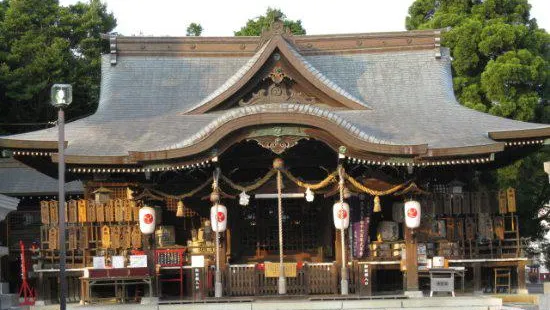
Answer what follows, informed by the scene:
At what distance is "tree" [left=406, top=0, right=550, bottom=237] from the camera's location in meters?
33.0

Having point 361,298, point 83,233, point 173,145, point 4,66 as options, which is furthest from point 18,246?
point 361,298

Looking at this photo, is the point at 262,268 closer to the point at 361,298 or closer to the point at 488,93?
the point at 361,298

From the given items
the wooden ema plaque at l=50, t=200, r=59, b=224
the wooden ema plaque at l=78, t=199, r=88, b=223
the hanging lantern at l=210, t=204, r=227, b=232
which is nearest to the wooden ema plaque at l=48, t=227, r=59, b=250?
the wooden ema plaque at l=50, t=200, r=59, b=224

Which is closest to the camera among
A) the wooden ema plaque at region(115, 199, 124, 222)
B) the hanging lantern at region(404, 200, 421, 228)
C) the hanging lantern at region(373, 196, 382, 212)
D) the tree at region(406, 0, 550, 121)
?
the hanging lantern at region(404, 200, 421, 228)

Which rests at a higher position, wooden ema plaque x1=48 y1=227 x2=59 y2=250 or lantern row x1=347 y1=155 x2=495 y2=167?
lantern row x1=347 y1=155 x2=495 y2=167

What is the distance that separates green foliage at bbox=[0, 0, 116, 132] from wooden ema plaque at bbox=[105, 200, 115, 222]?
18266mm

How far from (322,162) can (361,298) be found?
4.13 meters

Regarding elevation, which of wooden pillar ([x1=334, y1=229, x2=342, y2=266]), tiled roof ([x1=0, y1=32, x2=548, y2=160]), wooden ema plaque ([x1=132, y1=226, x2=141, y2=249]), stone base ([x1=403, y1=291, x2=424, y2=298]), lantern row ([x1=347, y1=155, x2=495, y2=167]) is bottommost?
stone base ([x1=403, y1=291, x2=424, y2=298])

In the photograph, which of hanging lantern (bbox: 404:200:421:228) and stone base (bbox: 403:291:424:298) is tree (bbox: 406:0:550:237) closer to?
hanging lantern (bbox: 404:200:421:228)

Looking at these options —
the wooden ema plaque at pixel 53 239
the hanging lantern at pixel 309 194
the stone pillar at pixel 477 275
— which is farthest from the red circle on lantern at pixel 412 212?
the wooden ema plaque at pixel 53 239

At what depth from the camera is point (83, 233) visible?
2406 centimetres

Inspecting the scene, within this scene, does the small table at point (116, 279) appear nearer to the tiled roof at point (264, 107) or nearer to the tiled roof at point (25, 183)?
the tiled roof at point (264, 107)

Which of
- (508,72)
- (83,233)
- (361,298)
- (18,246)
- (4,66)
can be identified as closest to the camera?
(361,298)

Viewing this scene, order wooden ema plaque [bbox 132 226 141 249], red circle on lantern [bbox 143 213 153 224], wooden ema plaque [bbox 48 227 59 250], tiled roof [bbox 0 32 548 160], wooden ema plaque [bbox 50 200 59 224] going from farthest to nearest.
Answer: wooden ema plaque [bbox 50 200 59 224] → wooden ema plaque [bbox 48 227 59 250] → wooden ema plaque [bbox 132 226 141 249] → tiled roof [bbox 0 32 548 160] → red circle on lantern [bbox 143 213 153 224]
